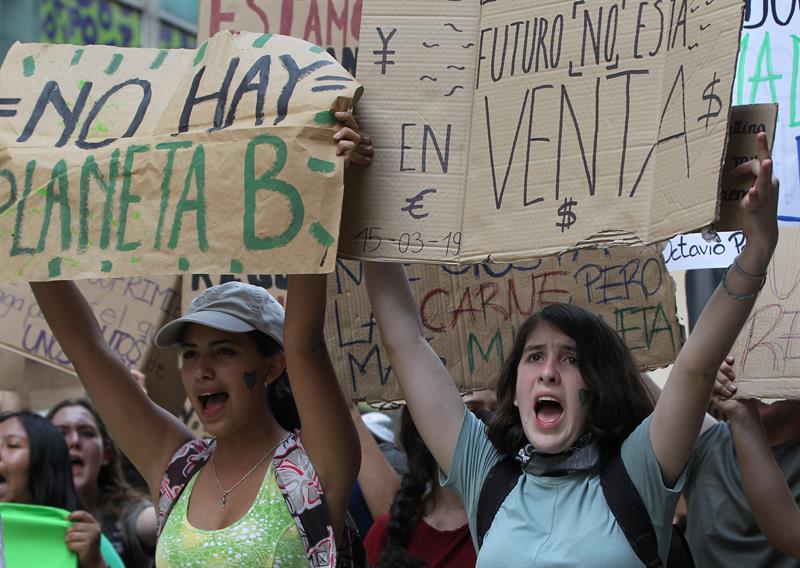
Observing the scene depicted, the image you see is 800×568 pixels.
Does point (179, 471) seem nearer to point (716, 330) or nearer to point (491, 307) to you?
point (491, 307)

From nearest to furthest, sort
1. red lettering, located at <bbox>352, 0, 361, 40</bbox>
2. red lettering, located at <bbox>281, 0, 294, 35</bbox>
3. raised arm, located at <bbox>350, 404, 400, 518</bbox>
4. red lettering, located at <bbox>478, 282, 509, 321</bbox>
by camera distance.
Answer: red lettering, located at <bbox>478, 282, 509, 321</bbox> < red lettering, located at <bbox>352, 0, 361, 40</bbox> < red lettering, located at <bbox>281, 0, 294, 35</bbox> < raised arm, located at <bbox>350, 404, 400, 518</bbox>

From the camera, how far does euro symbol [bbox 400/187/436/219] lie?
2.67m

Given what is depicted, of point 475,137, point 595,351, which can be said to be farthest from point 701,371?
point 475,137

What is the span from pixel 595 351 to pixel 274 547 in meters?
0.79

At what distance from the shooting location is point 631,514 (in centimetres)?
249

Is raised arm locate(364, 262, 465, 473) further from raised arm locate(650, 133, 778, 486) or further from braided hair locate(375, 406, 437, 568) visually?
braided hair locate(375, 406, 437, 568)

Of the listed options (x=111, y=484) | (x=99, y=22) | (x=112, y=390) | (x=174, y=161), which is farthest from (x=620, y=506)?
(x=99, y=22)

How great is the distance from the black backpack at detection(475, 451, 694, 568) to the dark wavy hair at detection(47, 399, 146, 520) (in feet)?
6.93

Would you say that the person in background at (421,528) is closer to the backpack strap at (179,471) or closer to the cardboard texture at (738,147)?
the backpack strap at (179,471)

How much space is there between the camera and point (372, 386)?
3396 mm

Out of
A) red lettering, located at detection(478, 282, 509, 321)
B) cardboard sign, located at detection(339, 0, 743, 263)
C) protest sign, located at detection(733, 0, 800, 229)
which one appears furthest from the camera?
red lettering, located at detection(478, 282, 509, 321)

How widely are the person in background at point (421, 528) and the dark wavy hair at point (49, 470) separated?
1.23 meters

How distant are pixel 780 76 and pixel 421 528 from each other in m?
1.49

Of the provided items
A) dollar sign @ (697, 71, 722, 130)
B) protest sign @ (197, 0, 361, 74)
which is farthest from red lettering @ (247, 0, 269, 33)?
dollar sign @ (697, 71, 722, 130)
